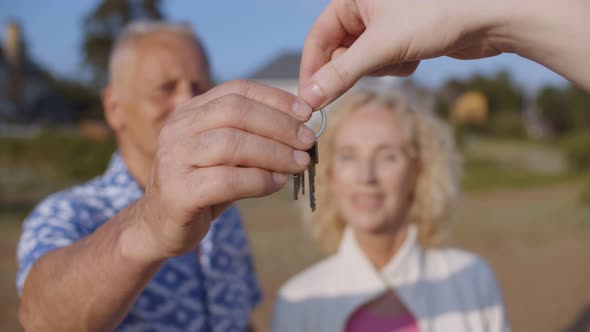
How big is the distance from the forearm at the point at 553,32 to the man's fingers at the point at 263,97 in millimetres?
532

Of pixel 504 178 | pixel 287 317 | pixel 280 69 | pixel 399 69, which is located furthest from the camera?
pixel 280 69

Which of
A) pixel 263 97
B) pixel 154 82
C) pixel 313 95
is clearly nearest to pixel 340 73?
pixel 313 95

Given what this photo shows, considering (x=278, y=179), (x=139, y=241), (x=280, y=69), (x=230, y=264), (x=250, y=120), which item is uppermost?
(x=250, y=120)

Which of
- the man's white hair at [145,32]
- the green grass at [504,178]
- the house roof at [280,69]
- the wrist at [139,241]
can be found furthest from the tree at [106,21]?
the wrist at [139,241]

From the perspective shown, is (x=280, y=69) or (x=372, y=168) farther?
(x=280, y=69)

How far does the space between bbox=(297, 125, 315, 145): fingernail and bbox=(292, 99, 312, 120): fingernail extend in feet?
0.09

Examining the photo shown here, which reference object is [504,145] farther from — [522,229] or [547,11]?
[547,11]

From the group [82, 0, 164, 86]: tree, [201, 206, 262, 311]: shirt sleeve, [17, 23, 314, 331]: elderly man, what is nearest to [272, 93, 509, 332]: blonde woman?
[201, 206, 262, 311]: shirt sleeve

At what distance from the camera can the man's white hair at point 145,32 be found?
3.09 m

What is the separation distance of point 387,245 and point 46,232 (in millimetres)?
1803

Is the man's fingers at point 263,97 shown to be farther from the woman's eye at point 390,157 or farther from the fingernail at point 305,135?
the woman's eye at point 390,157

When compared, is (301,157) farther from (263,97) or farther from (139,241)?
(139,241)

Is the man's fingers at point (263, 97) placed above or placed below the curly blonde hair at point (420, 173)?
above

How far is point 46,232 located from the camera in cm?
219
